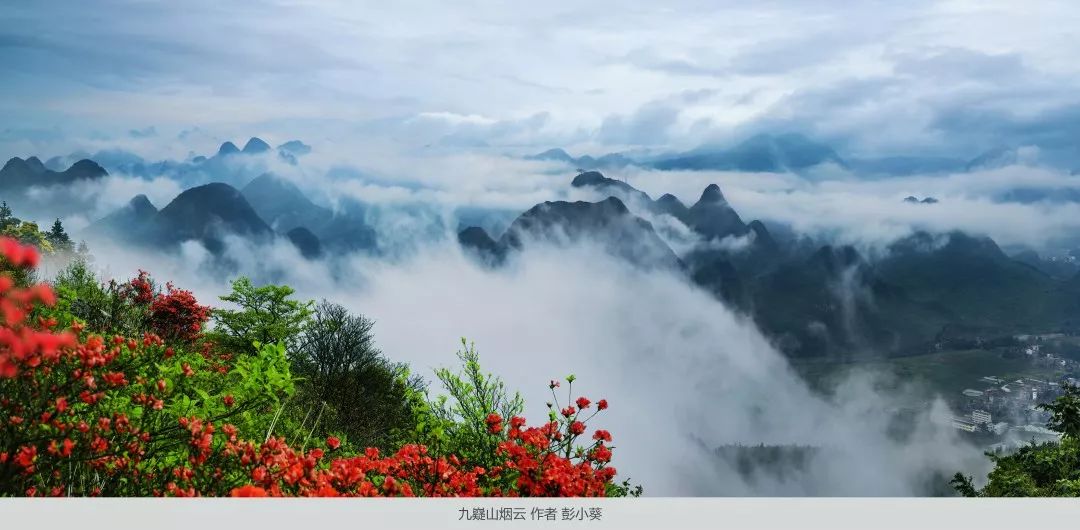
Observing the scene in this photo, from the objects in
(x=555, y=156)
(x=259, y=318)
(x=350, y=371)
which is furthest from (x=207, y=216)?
(x=259, y=318)

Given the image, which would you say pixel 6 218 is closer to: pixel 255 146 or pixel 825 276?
Answer: pixel 255 146

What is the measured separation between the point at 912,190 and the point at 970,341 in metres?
1.36

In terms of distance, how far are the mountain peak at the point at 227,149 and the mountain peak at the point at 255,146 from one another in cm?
8

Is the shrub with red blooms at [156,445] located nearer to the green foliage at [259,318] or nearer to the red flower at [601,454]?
the red flower at [601,454]

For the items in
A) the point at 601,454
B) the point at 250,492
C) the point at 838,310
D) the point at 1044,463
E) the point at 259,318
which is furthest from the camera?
the point at 259,318

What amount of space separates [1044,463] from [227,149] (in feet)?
22.4

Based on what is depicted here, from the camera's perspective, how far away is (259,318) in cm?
955

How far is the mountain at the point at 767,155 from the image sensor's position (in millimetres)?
5367

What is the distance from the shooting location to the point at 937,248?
18.3 ft

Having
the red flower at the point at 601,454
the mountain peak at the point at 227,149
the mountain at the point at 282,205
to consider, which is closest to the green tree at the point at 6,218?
the mountain peak at the point at 227,149

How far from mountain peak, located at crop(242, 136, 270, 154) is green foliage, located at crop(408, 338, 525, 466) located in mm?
2995

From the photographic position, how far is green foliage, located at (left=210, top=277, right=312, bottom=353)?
8.99 metres
